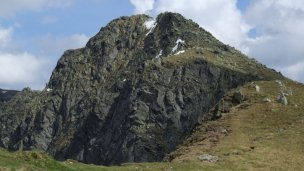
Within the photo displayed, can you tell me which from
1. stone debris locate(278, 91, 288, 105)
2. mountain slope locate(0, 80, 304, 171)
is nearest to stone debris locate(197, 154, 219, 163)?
mountain slope locate(0, 80, 304, 171)

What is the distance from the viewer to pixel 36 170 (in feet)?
135

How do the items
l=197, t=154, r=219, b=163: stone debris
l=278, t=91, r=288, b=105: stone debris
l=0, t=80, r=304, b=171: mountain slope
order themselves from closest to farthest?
l=0, t=80, r=304, b=171: mountain slope, l=197, t=154, r=219, b=163: stone debris, l=278, t=91, r=288, b=105: stone debris

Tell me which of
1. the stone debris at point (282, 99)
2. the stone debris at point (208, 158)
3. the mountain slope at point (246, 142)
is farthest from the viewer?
the stone debris at point (282, 99)

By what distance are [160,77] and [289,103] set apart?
101 m

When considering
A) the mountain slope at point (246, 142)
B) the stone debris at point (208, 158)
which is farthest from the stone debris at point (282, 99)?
the stone debris at point (208, 158)

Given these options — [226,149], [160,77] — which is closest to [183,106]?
[160,77]

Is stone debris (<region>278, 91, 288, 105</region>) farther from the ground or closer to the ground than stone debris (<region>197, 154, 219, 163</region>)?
farther from the ground

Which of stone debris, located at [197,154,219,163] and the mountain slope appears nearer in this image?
the mountain slope

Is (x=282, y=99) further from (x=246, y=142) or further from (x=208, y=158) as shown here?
(x=208, y=158)

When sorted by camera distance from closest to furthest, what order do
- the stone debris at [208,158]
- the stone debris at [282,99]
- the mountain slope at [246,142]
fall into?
1. the mountain slope at [246,142]
2. the stone debris at [208,158]
3. the stone debris at [282,99]

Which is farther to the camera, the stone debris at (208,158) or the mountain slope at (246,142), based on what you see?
the stone debris at (208,158)

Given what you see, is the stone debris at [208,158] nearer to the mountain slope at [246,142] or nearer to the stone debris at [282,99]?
the mountain slope at [246,142]

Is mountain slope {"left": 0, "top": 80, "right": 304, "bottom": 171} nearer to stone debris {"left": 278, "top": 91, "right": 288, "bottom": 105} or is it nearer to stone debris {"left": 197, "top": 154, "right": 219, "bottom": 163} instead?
stone debris {"left": 197, "top": 154, "right": 219, "bottom": 163}

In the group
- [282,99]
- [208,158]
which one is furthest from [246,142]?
[282,99]
